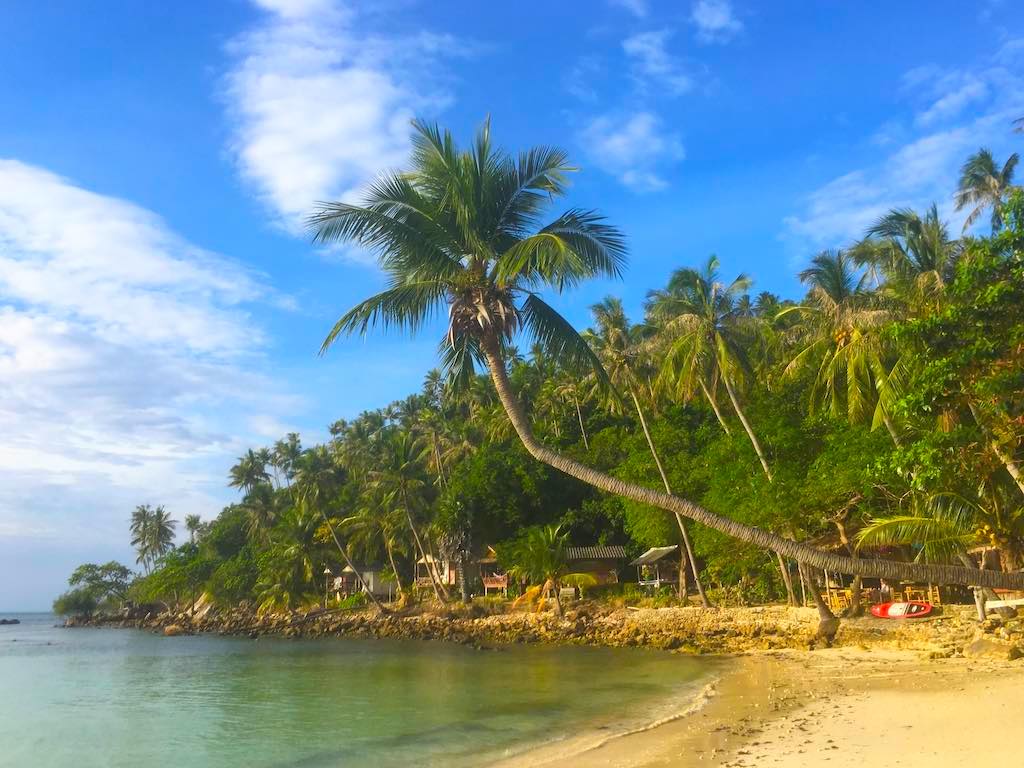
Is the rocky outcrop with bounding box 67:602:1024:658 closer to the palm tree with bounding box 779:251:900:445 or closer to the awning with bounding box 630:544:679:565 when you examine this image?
the awning with bounding box 630:544:679:565

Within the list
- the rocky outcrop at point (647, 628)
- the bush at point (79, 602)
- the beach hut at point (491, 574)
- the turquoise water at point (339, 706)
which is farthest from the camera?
the bush at point (79, 602)

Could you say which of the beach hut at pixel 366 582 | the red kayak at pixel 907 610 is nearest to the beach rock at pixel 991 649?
the red kayak at pixel 907 610

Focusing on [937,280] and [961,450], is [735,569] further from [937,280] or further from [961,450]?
[961,450]

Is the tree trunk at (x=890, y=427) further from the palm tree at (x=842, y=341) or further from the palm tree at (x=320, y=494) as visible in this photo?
the palm tree at (x=320, y=494)

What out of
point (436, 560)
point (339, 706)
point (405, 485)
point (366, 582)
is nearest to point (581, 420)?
point (405, 485)

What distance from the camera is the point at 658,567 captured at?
39281 millimetres

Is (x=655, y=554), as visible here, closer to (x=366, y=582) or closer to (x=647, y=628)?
(x=647, y=628)

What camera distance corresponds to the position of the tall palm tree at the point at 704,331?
980 inches

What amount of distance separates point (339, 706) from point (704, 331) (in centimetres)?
1636

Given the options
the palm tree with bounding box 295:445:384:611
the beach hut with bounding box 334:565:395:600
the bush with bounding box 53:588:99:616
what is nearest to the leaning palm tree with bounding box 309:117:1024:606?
the palm tree with bounding box 295:445:384:611

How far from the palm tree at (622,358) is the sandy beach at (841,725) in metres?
15.7

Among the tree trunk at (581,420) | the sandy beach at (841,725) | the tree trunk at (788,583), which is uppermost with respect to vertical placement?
the tree trunk at (581,420)

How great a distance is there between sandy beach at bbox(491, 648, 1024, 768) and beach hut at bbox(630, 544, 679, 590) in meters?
19.7

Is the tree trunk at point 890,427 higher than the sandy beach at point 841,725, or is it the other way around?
the tree trunk at point 890,427
